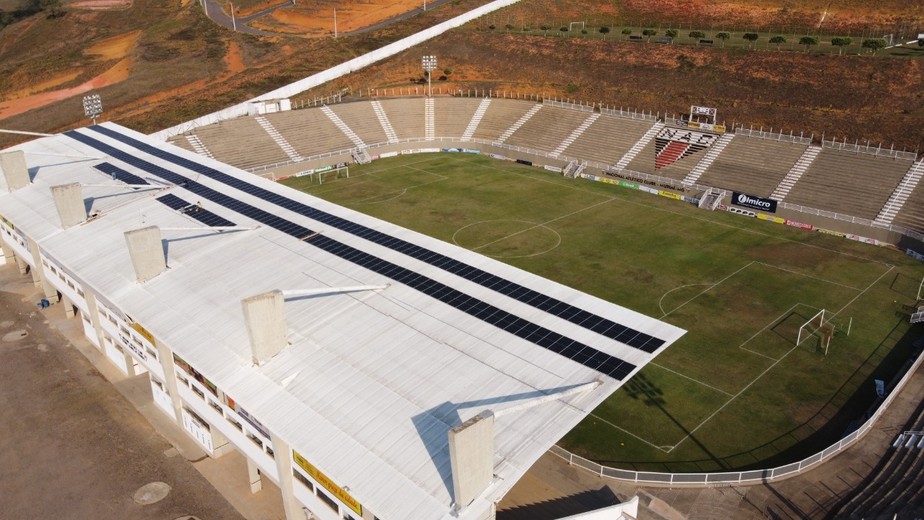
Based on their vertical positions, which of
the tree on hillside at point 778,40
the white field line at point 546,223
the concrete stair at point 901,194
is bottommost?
the white field line at point 546,223

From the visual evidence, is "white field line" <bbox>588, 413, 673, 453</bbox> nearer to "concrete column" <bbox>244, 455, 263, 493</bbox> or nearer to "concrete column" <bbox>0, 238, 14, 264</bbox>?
"concrete column" <bbox>244, 455, 263, 493</bbox>

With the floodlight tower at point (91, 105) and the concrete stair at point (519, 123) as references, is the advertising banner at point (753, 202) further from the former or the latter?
the floodlight tower at point (91, 105)

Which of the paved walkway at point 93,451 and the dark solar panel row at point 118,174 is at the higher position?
the dark solar panel row at point 118,174

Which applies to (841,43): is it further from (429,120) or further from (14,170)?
(14,170)

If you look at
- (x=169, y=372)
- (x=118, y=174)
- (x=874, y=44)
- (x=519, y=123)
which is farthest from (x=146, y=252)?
(x=874, y=44)

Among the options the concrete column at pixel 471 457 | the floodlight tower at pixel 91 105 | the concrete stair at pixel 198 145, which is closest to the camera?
the concrete column at pixel 471 457

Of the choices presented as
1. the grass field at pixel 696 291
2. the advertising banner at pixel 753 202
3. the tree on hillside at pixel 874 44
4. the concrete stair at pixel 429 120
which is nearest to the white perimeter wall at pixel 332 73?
the grass field at pixel 696 291

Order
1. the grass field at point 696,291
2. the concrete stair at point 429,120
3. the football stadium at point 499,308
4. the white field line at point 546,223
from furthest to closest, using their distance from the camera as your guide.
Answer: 1. the concrete stair at point 429,120
2. the white field line at point 546,223
3. the grass field at point 696,291
4. the football stadium at point 499,308
